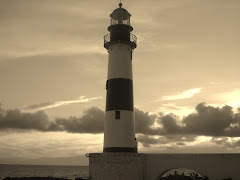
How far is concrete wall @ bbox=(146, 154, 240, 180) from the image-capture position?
24.6 m

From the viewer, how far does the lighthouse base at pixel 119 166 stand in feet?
82.3

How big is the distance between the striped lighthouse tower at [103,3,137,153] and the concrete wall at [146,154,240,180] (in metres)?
A: 2.16

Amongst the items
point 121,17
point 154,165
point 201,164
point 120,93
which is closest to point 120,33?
point 121,17

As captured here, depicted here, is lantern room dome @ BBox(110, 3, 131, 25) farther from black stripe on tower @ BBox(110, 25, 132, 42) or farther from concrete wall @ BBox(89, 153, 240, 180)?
concrete wall @ BBox(89, 153, 240, 180)

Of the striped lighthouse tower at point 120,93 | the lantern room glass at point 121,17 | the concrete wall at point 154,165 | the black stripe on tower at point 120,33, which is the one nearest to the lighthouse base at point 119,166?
the concrete wall at point 154,165

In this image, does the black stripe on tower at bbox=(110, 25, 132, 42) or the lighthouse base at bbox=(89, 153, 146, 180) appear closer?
the lighthouse base at bbox=(89, 153, 146, 180)

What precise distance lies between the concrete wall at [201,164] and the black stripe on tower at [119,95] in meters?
4.83

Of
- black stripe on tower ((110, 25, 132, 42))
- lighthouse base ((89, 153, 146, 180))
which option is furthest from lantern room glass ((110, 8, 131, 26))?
lighthouse base ((89, 153, 146, 180))

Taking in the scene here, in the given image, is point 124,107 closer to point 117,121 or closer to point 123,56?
point 117,121

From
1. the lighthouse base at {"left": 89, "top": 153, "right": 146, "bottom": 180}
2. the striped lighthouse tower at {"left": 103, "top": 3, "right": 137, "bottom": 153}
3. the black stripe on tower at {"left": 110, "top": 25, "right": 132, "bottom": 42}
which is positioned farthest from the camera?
the black stripe on tower at {"left": 110, "top": 25, "right": 132, "bottom": 42}

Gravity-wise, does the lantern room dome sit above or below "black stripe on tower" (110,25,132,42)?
above

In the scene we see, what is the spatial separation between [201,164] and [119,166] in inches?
255

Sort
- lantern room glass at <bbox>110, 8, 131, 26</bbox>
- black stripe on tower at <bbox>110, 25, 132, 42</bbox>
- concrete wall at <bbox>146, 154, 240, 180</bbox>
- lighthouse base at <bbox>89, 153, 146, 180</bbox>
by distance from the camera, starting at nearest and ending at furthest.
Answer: concrete wall at <bbox>146, 154, 240, 180</bbox> < lighthouse base at <bbox>89, 153, 146, 180</bbox> < black stripe on tower at <bbox>110, 25, 132, 42</bbox> < lantern room glass at <bbox>110, 8, 131, 26</bbox>

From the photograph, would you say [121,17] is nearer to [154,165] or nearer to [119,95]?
[119,95]
